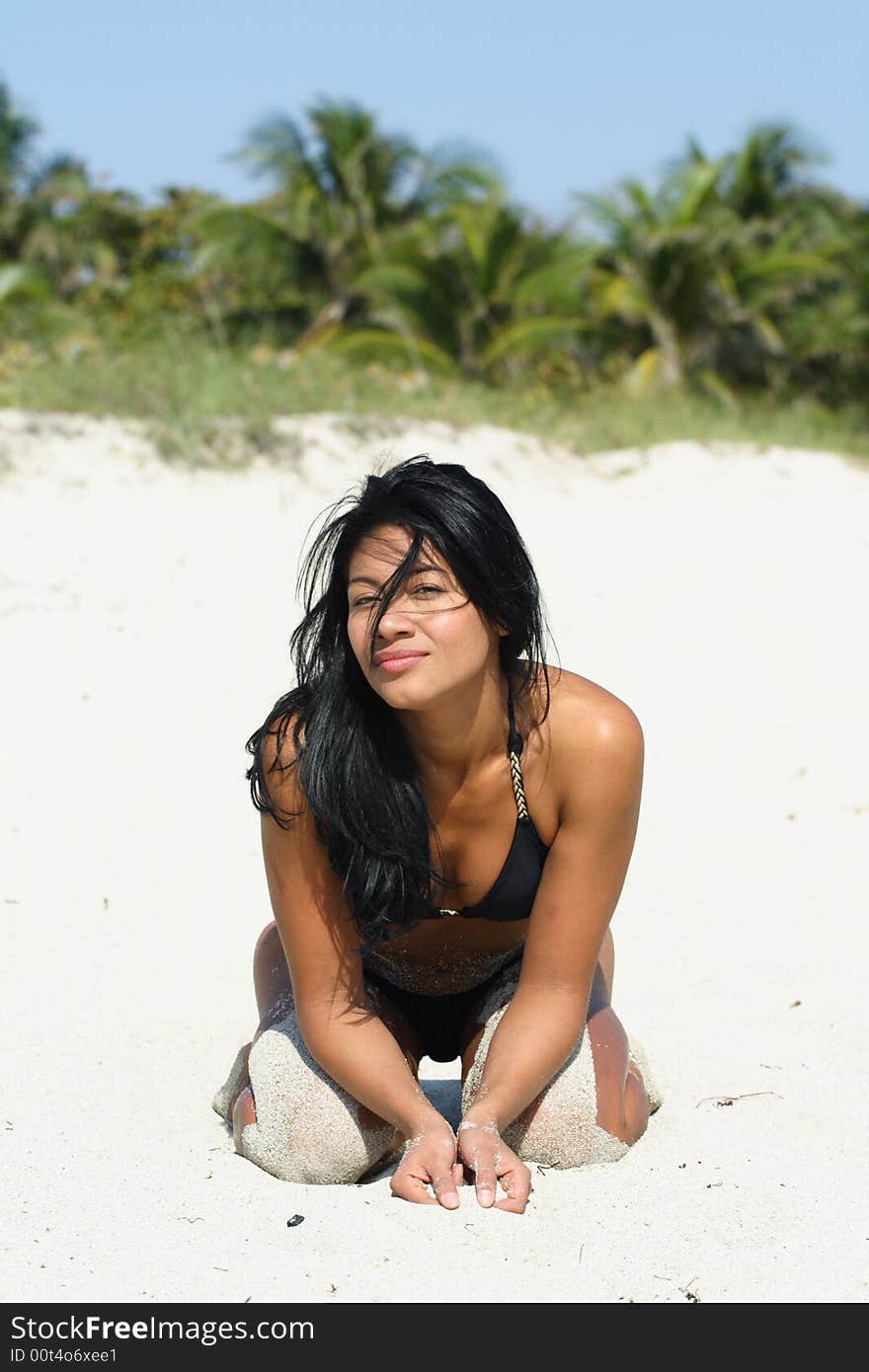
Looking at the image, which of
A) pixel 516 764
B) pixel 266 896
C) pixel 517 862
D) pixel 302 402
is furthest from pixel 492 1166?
pixel 302 402

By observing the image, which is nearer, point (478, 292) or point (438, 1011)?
point (438, 1011)

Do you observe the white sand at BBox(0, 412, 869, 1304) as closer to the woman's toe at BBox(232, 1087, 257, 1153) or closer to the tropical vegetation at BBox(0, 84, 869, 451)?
the woman's toe at BBox(232, 1087, 257, 1153)

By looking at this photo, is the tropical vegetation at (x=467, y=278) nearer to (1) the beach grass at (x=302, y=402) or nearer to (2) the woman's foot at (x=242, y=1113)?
(1) the beach grass at (x=302, y=402)

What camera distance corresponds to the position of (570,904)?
8.12ft

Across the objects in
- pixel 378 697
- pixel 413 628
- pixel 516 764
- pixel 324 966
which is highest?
pixel 413 628

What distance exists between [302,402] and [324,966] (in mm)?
6092

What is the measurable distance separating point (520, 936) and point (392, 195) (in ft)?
43.8

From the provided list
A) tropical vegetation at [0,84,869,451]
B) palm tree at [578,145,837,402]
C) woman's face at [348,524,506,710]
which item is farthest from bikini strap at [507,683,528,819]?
palm tree at [578,145,837,402]

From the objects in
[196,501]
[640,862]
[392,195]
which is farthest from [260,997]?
[392,195]

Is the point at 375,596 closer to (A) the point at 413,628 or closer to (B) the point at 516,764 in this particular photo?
(A) the point at 413,628

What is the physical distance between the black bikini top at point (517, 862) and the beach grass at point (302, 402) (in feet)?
16.8

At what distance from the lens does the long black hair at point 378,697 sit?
2340 mm

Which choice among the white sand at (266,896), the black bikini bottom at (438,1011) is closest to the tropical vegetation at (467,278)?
the white sand at (266,896)

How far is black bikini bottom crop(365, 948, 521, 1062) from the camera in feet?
9.15
